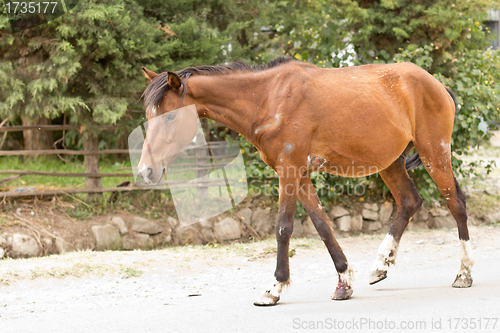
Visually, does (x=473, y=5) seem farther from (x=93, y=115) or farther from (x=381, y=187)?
(x=93, y=115)

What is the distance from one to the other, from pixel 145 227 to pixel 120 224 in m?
0.38

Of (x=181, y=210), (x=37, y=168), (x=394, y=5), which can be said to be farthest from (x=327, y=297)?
(x=37, y=168)

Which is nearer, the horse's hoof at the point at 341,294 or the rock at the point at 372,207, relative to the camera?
the horse's hoof at the point at 341,294

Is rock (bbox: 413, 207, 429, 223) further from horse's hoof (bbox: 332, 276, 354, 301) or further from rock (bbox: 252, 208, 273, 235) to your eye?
horse's hoof (bbox: 332, 276, 354, 301)

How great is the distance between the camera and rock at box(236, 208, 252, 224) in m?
7.73

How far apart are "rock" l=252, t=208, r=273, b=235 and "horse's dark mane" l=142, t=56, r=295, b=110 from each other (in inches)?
145

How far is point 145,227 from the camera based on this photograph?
286 inches

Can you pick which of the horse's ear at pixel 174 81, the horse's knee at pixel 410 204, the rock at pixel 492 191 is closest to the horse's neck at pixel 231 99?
the horse's ear at pixel 174 81

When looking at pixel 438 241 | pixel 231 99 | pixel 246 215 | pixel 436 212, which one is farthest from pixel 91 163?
pixel 436 212

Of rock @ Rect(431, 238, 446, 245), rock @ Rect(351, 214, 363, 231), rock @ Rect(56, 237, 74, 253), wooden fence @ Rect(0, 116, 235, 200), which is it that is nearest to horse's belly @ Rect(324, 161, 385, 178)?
rock @ Rect(431, 238, 446, 245)

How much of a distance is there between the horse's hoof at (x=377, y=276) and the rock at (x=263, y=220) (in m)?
3.11

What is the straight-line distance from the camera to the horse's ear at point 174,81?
12.9ft

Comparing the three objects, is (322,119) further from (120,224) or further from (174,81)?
(120,224)

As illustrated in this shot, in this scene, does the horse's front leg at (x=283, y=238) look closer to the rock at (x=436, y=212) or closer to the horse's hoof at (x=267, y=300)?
the horse's hoof at (x=267, y=300)
